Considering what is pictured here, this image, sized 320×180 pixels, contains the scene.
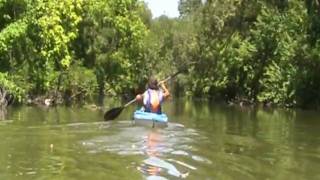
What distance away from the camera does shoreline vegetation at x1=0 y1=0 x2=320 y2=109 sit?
3922 centimetres

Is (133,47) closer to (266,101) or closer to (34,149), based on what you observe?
(266,101)

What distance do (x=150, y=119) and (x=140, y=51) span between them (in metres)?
41.5

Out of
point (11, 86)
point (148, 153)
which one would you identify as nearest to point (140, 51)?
point (11, 86)

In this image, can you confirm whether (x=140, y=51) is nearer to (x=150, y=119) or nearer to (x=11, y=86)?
(x=11, y=86)

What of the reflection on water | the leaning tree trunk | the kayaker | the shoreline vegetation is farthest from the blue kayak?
the shoreline vegetation

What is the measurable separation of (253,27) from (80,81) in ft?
70.3

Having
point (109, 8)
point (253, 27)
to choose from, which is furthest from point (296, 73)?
point (109, 8)

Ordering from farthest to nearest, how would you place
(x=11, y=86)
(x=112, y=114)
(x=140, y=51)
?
(x=140, y=51) < (x=11, y=86) < (x=112, y=114)

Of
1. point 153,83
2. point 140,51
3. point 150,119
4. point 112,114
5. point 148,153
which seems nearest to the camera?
point 148,153

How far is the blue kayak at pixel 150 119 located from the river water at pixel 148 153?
394 mm

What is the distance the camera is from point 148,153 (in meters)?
14.9

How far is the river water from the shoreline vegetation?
1706 cm

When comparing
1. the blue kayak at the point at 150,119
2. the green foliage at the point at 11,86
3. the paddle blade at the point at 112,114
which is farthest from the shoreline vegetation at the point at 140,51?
the blue kayak at the point at 150,119

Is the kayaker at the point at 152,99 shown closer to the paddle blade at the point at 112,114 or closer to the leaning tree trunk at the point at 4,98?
the paddle blade at the point at 112,114
